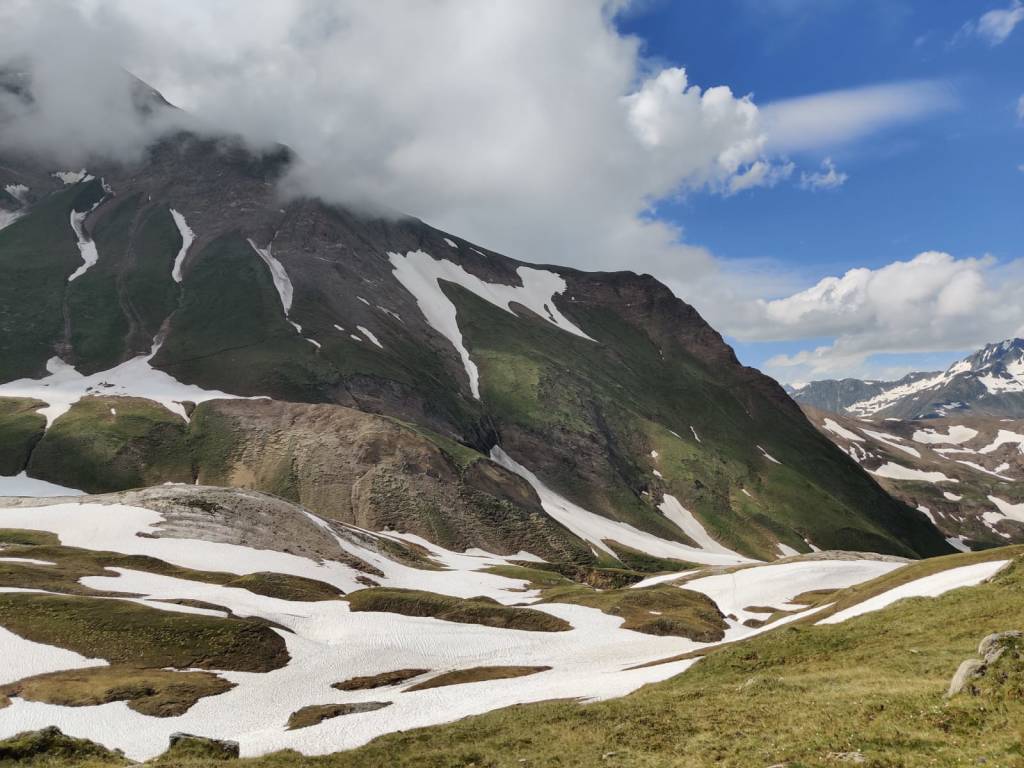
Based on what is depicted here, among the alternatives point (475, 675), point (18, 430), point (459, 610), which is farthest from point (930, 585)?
point (18, 430)

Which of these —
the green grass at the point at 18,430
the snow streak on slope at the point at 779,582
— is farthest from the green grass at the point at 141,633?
the green grass at the point at 18,430

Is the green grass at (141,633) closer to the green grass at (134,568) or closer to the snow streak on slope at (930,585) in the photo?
the green grass at (134,568)

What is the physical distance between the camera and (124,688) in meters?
41.4

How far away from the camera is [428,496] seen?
141m

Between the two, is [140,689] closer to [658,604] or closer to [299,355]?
[658,604]

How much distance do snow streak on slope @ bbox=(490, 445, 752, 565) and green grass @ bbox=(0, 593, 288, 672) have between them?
381ft

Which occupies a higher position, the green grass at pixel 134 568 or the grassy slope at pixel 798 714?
the green grass at pixel 134 568

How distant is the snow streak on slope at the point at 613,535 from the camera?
16651 cm

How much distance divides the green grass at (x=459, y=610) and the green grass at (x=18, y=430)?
107 meters

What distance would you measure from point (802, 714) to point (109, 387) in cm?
19390

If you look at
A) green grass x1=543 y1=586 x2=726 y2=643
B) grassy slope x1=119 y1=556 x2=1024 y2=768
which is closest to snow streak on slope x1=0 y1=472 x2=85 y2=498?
green grass x1=543 y1=586 x2=726 y2=643

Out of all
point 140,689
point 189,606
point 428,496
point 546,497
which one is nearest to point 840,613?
point 140,689

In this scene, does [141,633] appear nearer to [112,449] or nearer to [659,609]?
[659,609]

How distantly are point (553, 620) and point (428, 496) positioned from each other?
7406cm
